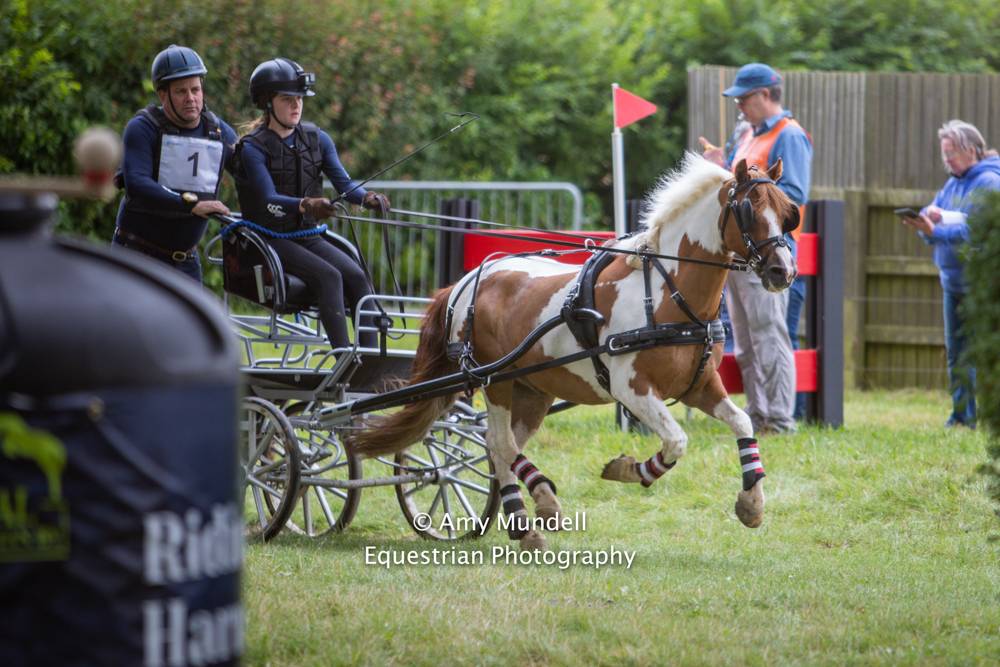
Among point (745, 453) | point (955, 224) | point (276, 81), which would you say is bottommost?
point (745, 453)

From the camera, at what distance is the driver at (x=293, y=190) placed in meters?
6.96

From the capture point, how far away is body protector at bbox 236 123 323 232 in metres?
7.05

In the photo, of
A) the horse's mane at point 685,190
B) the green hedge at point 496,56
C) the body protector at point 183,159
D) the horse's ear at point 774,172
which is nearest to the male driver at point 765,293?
the horse's mane at point 685,190

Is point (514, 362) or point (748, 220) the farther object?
point (514, 362)

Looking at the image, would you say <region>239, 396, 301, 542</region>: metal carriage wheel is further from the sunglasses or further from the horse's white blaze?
the sunglasses

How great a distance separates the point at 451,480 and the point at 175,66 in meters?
2.58

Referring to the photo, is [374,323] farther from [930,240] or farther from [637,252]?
[930,240]

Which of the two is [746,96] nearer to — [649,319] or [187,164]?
[649,319]

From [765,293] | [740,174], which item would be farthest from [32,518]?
[765,293]

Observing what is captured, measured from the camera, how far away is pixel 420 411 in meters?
6.93

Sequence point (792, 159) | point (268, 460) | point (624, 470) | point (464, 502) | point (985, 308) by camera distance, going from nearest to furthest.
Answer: point (985, 308) < point (624, 470) < point (268, 460) < point (464, 502) < point (792, 159)

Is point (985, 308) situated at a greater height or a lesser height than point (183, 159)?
lesser

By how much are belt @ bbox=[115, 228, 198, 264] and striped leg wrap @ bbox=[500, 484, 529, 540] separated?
2.10 meters

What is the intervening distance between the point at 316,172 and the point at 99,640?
4.92 metres
